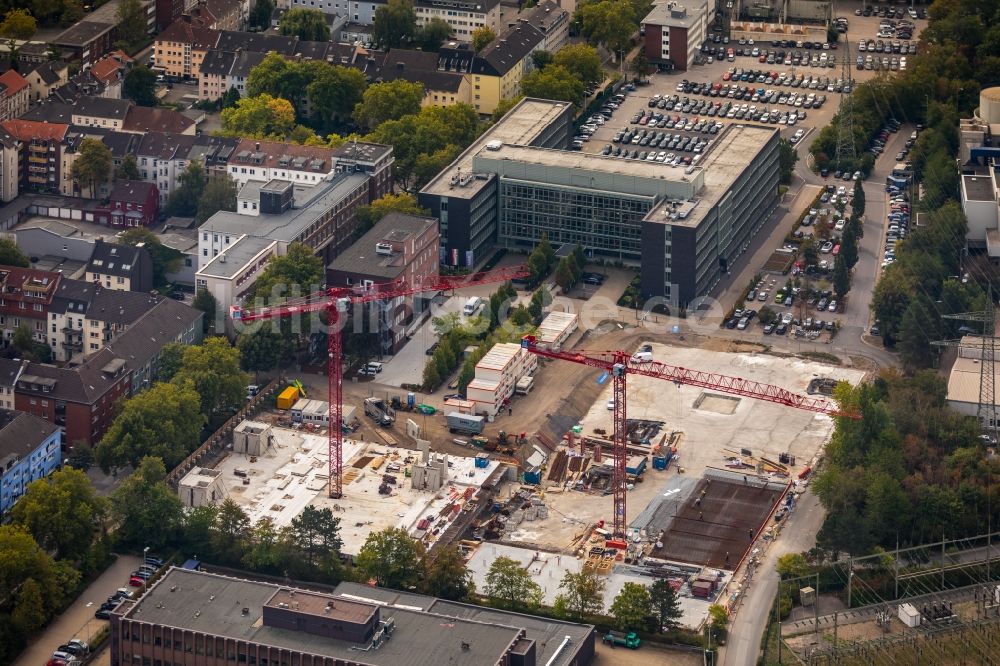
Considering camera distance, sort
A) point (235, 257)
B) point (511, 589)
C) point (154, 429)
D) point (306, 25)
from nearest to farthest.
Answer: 1. point (511, 589)
2. point (154, 429)
3. point (235, 257)
4. point (306, 25)

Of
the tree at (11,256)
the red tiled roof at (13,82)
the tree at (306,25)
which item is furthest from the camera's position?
the tree at (306,25)

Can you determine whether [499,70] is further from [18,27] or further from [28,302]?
[28,302]

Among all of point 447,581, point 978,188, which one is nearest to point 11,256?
point 447,581

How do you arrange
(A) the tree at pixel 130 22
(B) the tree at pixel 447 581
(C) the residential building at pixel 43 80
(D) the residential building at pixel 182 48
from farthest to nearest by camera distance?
(A) the tree at pixel 130 22, (D) the residential building at pixel 182 48, (C) the residential building at pixel 43 80, (B) the tree at pixel 447 581

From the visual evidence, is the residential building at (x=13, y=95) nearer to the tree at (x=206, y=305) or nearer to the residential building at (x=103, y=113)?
the residential building at (x=103, y=113)

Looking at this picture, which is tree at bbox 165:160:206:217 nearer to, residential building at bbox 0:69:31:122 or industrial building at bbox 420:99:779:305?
industrial building at bbox 420:99:779:305

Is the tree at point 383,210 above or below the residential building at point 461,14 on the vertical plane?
below

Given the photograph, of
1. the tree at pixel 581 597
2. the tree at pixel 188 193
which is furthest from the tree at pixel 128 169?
the tree at pixel 581 597
